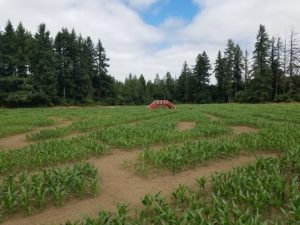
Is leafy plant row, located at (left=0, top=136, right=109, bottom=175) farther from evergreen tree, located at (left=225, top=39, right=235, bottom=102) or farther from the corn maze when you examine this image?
evergreen tree, located at (left=225, top=39, right=235, bottom=102)

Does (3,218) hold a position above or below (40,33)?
below

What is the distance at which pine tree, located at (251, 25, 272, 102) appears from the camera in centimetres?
5941

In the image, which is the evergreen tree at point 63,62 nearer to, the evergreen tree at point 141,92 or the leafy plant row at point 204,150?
the evergreen tree at point 141,92

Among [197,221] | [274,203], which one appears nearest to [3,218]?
[197,221]

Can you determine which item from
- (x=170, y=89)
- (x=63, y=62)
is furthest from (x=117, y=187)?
(x=170, y=89)

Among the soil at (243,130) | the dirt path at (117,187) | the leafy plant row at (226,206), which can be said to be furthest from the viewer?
the soil at (243,130)

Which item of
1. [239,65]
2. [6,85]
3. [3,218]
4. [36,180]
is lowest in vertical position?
[3,218]

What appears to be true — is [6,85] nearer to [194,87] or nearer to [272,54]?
[194,87]

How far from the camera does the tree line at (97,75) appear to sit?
165 feet

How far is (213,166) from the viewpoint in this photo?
982 cm

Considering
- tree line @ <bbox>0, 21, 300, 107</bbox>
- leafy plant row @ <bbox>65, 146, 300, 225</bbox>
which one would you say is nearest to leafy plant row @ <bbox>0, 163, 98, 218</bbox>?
leafy plant row @ <bbox>65, 146, 300, 225</bbox>

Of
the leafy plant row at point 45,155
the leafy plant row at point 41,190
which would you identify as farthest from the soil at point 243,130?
the leafy plant row at point 41,190

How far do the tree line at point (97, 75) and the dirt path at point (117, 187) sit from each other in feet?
138

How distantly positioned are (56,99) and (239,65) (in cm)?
4494
